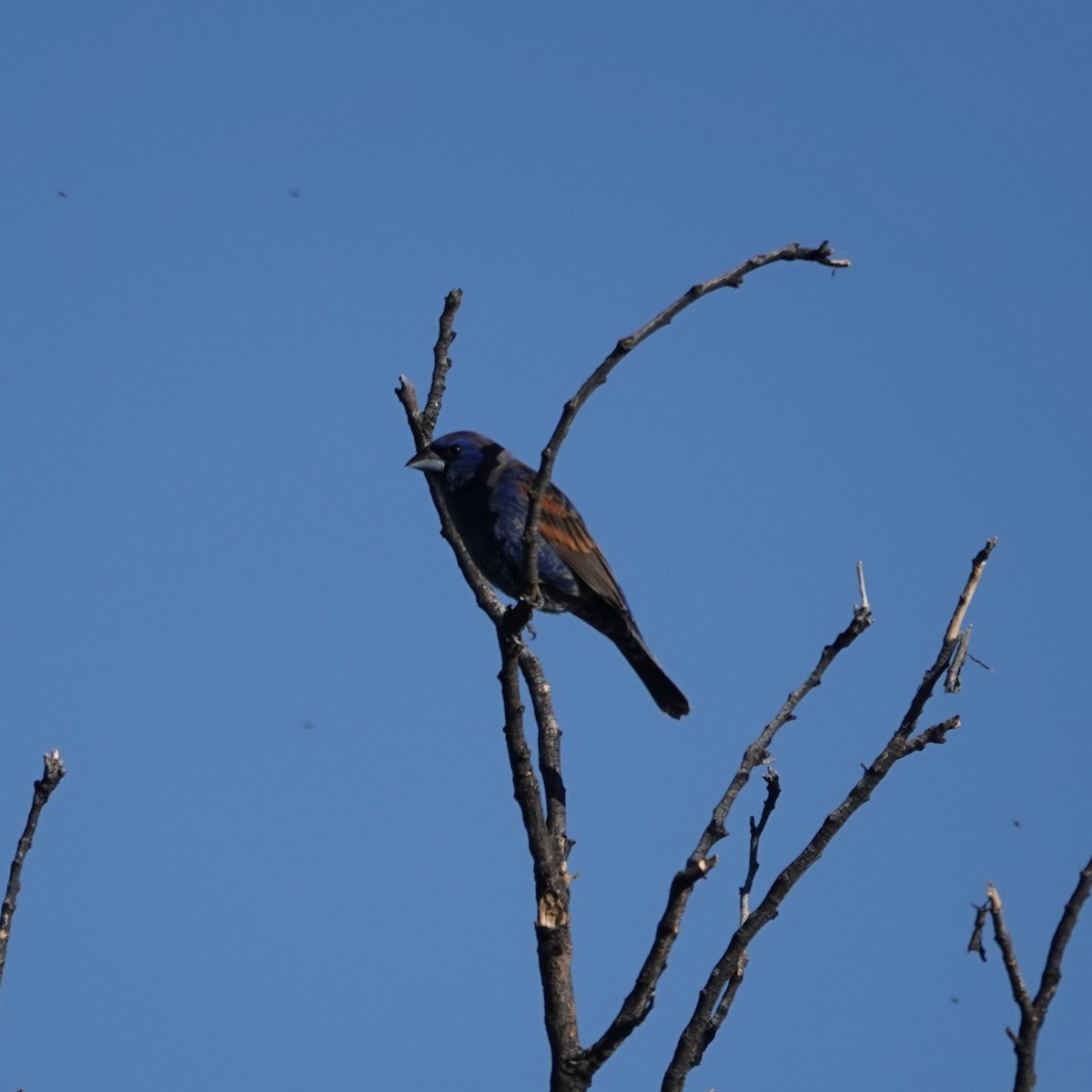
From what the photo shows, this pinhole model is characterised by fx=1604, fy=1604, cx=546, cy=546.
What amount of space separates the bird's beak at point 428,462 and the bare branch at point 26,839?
2672 millimetres

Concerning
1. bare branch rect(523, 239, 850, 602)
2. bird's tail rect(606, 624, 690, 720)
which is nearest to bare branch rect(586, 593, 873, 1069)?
bare branch rect(523, 239, 850, 602)

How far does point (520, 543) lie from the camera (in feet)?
24.0

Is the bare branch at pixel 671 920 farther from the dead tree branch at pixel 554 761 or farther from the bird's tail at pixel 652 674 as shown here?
the bird's tail at pixel 652 674

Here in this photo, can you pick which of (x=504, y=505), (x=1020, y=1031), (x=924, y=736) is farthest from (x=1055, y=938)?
(x=504, y=505)

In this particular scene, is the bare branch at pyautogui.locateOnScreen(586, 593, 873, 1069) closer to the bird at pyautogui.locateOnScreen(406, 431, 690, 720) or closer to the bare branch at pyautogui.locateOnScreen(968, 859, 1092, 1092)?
the bare branch at pyautogui.locateOnScreen(968, 859, 1092, 1092)

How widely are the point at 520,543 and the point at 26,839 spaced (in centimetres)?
379

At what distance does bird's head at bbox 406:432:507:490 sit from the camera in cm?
786

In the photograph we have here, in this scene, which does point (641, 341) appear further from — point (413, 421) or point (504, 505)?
point (504, 505)

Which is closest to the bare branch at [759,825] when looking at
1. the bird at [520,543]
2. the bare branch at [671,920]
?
the bare branch at [671,920]

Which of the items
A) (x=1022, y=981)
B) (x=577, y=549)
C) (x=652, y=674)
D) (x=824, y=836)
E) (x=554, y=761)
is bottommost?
(x=1022, y=981)

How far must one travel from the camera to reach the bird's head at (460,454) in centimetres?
786

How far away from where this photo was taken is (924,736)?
13.9 feet

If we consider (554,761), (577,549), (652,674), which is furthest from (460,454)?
(554,761)

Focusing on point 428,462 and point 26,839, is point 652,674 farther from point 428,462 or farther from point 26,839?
point 26,839
